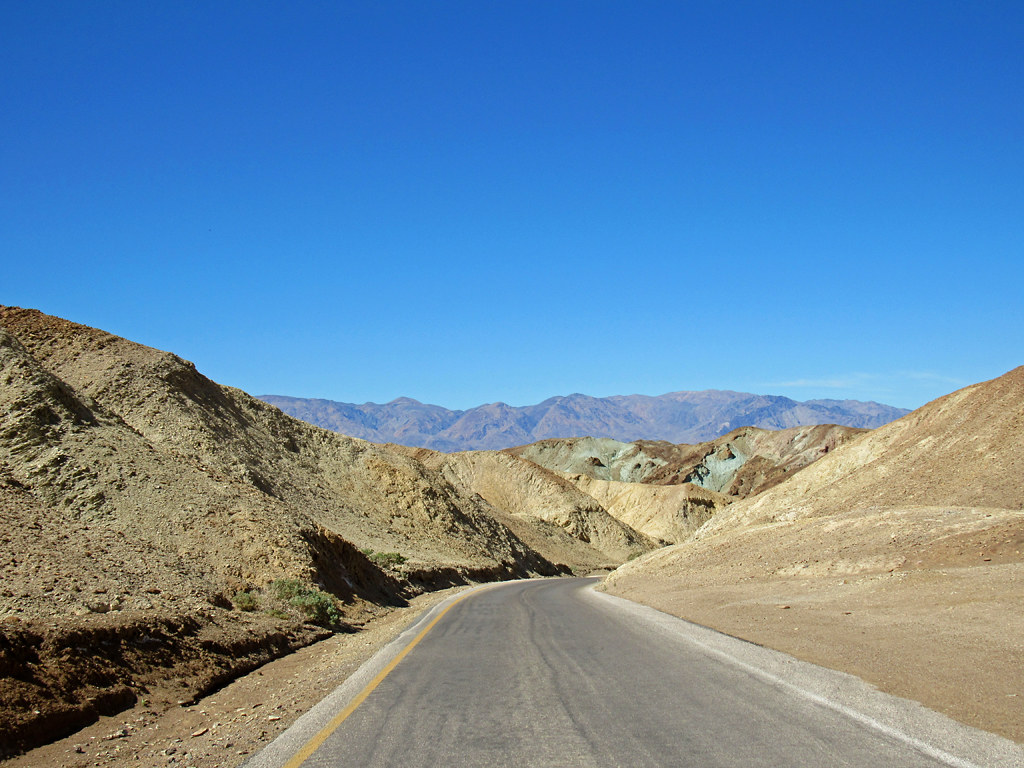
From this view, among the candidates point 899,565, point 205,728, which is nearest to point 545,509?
point 899,565

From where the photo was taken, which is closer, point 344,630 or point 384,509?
point 344,630

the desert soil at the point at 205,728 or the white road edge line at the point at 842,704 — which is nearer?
the white road edge line at the point at 842,704

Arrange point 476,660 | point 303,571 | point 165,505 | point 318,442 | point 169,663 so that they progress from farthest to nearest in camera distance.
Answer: point 318,442, point 165,505, point 303,571, point 476,660, point 169,663

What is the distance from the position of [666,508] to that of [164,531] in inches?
3283

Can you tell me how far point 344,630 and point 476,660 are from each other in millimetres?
7689

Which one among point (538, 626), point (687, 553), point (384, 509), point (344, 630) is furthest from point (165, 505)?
point (384, 509)

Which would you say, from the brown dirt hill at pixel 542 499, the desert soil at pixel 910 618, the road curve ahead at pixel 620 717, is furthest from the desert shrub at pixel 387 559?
the brown dirt hill at pixel 542 499

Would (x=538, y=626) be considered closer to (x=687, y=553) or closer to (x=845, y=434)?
(x=687, y=553)

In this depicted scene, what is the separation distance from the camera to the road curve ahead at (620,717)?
562cm

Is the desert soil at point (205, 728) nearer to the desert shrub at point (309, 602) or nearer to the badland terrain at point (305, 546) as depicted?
the badland terrain at point (305, 546)

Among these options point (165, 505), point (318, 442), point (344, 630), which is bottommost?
point (344, 630)

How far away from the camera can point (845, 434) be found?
397 feet

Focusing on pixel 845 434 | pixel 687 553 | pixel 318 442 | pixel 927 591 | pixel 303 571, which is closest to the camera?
pixel 927 591

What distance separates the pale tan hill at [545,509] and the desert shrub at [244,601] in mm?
55449
